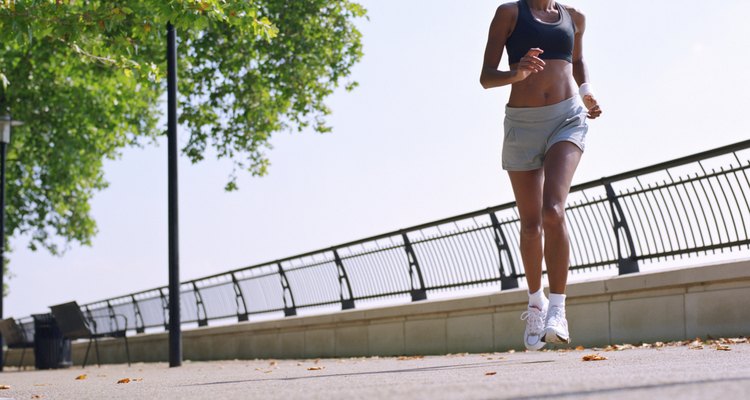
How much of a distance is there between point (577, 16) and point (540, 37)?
1.71ft

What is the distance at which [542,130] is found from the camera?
643 centimetres

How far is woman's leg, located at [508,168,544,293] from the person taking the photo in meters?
6.61

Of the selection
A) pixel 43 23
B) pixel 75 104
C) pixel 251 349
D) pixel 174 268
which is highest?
pixel 75 104

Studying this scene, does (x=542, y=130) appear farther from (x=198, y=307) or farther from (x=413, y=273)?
(x=198, y=307)

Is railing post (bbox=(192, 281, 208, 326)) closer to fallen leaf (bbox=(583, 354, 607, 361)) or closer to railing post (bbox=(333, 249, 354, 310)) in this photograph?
railing post (bbox=(333, 249, 354, 310))

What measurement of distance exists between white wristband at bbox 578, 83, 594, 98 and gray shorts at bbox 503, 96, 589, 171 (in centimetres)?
16

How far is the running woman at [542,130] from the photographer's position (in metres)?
6.26

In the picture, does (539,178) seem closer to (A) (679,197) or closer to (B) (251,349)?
(A) (679,197)

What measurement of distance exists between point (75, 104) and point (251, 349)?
1606 centimetres

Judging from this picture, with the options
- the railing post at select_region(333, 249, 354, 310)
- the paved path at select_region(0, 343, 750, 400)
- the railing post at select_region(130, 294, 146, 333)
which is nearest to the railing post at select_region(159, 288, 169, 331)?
the railing post at select_region(130, 294, 146, 333)

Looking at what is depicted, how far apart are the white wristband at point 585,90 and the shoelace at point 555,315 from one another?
1423 millimetres

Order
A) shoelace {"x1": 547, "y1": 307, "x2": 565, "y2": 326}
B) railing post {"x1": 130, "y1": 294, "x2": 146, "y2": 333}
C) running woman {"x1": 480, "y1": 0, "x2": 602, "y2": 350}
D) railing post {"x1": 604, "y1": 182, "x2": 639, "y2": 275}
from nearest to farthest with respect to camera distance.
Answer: shoelace {"x1": 547, "y1": 307, "x2": 565, "y2": 326} → running woman {"x1": 480, "y1": 0, "x2": 602, "y2": 350} → railing post {"x1": 604, "y1": 182, "x2": 639, "y2": 275} → railing post {"x1": 130, "y1": 294, "x2": 146, "y2": 333}

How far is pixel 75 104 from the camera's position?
1201 inches

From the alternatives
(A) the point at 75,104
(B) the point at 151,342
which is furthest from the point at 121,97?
(B) the point at 151,342
